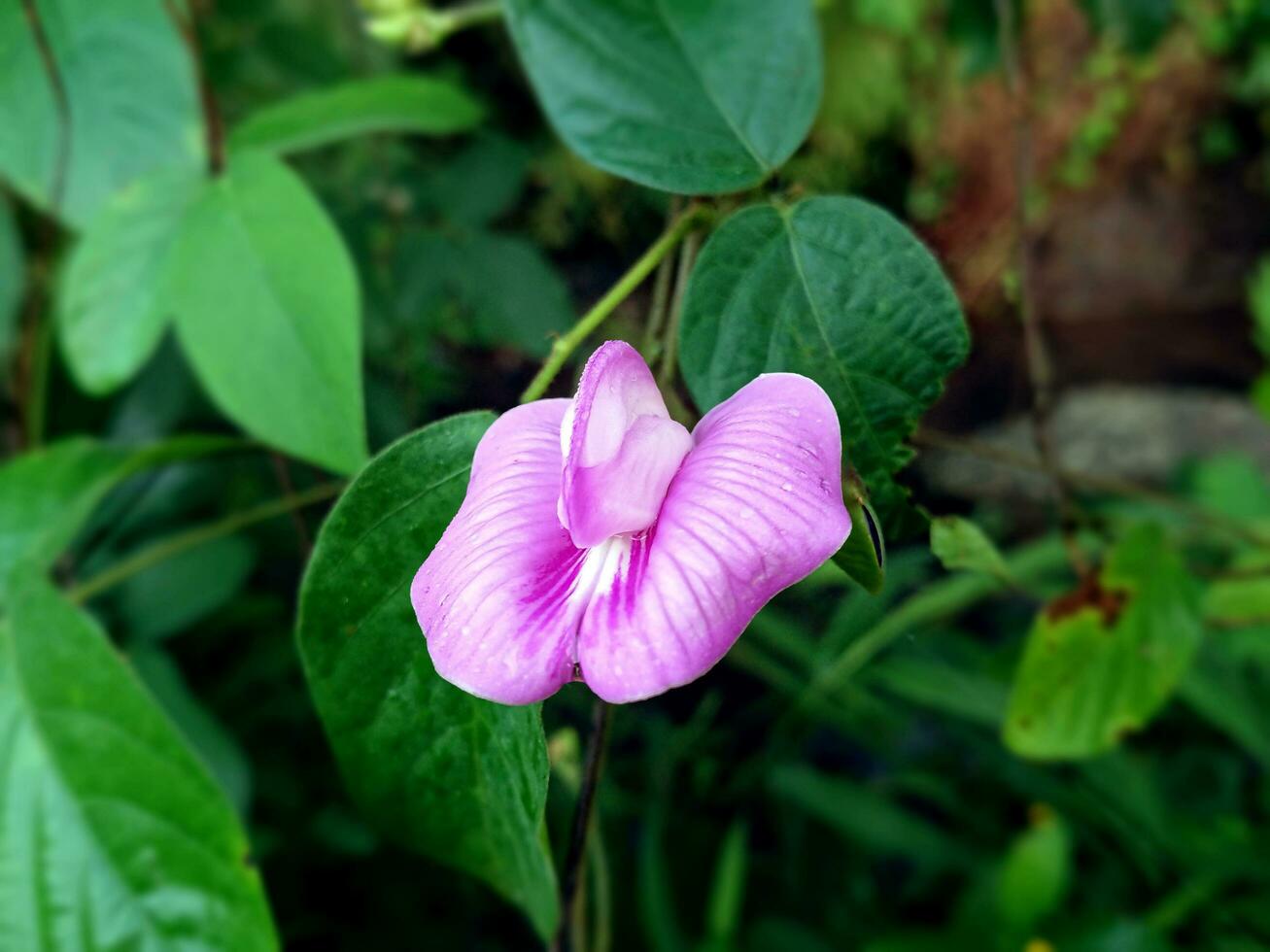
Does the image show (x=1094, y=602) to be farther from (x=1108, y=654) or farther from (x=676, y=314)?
(x=676, y=314)

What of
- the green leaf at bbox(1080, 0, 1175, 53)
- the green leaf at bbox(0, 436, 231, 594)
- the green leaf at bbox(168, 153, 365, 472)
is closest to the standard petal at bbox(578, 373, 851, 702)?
the green leaf at bbox(168, 153, 365, 472)

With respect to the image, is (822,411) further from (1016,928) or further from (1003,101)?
(1003,101)

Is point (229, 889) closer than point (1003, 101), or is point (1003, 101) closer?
point (229, 889)

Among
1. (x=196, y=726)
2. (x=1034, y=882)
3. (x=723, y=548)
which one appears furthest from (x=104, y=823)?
(x=1034, y=882)

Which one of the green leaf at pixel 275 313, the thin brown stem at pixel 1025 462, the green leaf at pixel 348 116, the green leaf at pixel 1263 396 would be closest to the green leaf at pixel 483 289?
the green leaf at pixel 348 116

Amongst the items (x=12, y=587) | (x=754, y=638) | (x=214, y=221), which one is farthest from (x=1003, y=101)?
(x=12, y=587)
